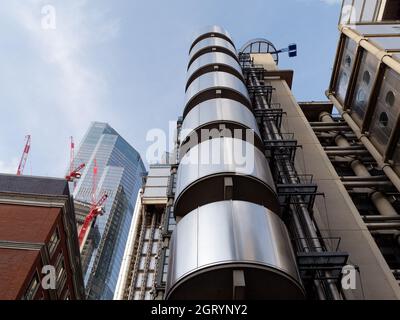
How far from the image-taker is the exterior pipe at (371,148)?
19809 millimetres

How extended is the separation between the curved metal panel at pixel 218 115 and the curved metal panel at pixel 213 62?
555 cm

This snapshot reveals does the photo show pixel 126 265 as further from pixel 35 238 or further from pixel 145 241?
pixel 35 238

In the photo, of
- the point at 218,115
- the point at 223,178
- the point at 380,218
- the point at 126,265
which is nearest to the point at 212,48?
the point at 218,115

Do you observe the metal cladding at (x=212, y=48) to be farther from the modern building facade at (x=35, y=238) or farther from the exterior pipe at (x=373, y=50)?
the modern building facade at (x=35, y=238)

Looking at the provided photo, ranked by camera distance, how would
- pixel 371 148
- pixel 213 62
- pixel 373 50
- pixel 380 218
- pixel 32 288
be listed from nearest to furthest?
1. pixel 380 218
2. pixel 213 62
3. pixel 373 50
4. pixel 371 148
5. pixel 32 288

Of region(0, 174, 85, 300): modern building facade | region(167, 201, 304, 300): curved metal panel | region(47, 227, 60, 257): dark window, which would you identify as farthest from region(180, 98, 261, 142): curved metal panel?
region(47, 227, 60, 257): dark window

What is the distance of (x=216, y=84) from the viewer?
60.8 ft

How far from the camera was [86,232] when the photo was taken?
155500 millimetres

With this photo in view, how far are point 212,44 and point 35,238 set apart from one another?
2075 centimetres

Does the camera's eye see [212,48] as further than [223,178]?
Yes

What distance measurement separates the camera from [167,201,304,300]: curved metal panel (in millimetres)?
9227
